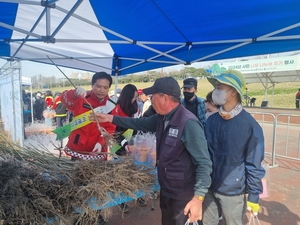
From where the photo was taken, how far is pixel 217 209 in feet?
6.29

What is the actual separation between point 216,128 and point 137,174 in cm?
74

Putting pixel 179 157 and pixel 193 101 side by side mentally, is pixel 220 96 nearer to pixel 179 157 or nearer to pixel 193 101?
pixel 179 157

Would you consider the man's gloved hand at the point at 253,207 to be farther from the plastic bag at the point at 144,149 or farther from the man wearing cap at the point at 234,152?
the plastic bag at the point at 144,149

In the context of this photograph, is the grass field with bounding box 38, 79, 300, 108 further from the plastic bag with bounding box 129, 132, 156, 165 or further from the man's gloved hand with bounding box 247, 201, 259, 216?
the man's gloved hand with bounding box 247, 201, 259, 216

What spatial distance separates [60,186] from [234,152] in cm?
128

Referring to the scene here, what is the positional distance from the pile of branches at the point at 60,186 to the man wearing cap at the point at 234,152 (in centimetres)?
59

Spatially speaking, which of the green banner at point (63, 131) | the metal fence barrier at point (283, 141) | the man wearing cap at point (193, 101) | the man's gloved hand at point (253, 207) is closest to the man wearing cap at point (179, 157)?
the man's gloved hand at point (253, 207)

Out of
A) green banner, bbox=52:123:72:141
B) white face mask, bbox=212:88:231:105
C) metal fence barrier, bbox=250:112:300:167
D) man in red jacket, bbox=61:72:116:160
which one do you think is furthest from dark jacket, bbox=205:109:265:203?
metal fence barrier, bbox=250:112:300:167

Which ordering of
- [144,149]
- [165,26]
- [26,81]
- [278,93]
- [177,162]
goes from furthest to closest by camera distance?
1. [278,93]
2. [26,81]
3. [165,26]
4. [144,149]
5. [177,162]

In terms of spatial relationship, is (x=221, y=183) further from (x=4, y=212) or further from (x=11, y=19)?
(x=11, y=19)

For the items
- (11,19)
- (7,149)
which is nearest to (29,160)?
(7,149)

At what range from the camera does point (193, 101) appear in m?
3.29

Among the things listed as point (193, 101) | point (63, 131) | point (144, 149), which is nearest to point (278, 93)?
point (193, 101)

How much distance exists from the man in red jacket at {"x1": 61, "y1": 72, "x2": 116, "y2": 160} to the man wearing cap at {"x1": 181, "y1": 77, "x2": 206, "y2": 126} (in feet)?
4.32
